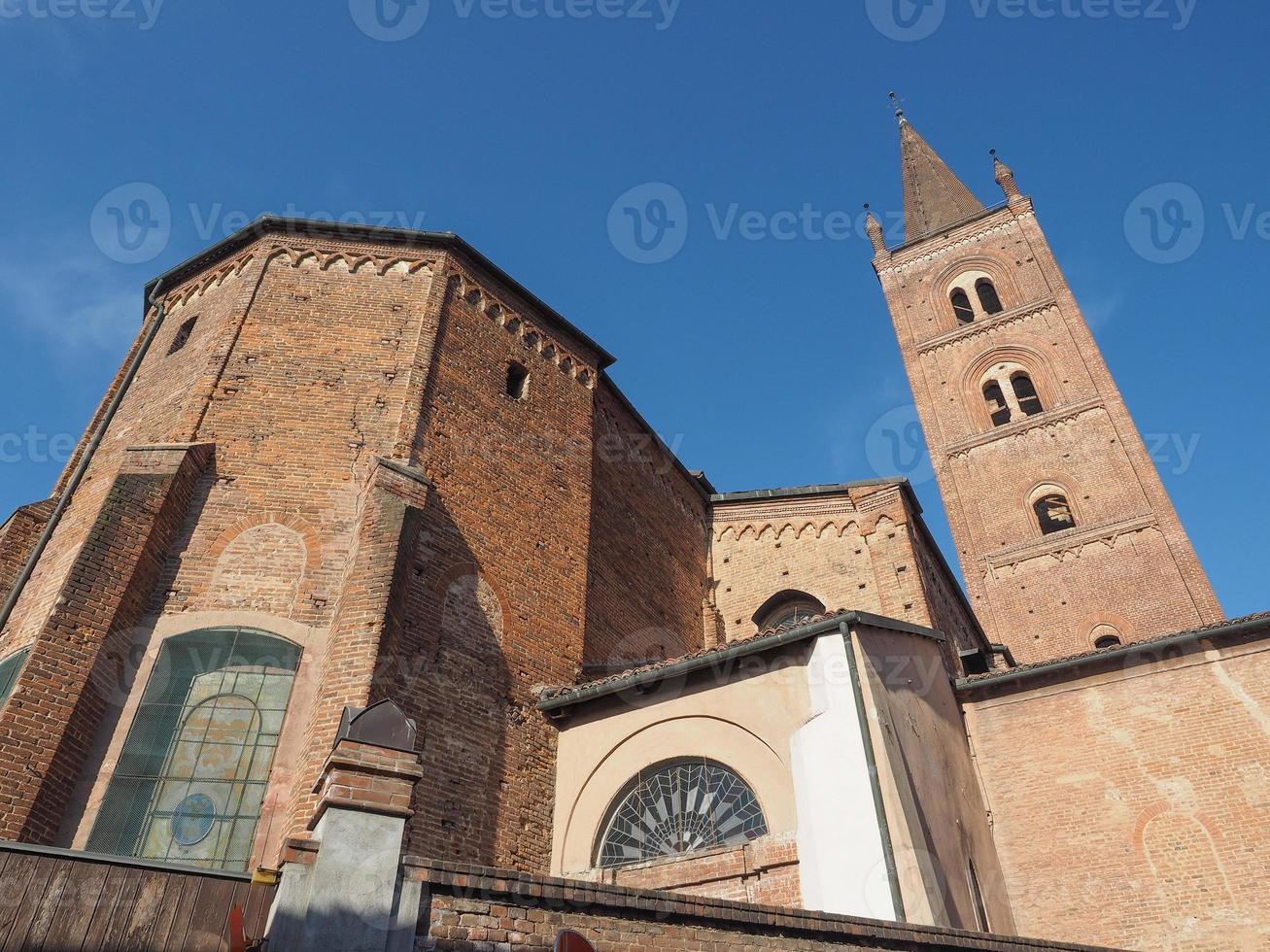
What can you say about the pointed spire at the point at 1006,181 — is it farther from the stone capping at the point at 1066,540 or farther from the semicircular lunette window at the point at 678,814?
the semicircular lunette window at the point at 678,814

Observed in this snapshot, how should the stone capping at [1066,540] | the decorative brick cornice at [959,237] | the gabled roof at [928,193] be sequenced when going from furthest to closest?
1. the gabled roof at [928,193]
2. the decorative brick cornice at [959,237]
3. the stone capping at [1066,540]

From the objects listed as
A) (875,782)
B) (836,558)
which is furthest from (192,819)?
(836,558)

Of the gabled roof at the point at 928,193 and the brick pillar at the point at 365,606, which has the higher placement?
the gabled roof at the point at 928,193

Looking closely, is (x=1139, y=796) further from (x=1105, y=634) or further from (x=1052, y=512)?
(x=1052, y=512)

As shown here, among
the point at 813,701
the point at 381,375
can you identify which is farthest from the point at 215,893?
the point at 381,375

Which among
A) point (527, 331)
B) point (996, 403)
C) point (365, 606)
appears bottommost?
point (365, 606)

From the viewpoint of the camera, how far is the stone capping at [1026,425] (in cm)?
2700

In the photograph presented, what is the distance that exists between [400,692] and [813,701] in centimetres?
436

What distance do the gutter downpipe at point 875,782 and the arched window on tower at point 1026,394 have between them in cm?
2238

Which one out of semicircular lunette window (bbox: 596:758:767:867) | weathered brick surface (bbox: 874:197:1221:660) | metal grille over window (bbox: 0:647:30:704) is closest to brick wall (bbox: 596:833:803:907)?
semicircular lunette window (bbox: 596:758:767:867)

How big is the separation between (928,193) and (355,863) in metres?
39.4

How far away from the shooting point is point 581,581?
12.2m

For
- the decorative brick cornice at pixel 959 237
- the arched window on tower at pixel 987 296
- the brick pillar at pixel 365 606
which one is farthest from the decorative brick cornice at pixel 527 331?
the decorative brick cornice at pixel 959 237

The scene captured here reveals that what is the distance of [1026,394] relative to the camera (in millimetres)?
29500
